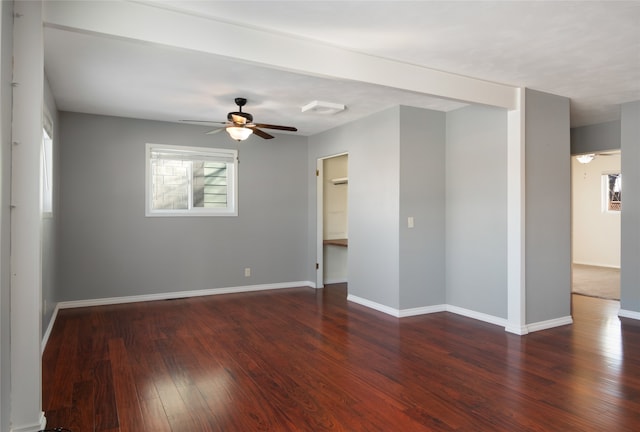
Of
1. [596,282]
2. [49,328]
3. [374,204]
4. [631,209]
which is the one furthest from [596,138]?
[49,328]

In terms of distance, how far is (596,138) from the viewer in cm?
583

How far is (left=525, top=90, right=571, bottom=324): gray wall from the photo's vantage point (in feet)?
14.1

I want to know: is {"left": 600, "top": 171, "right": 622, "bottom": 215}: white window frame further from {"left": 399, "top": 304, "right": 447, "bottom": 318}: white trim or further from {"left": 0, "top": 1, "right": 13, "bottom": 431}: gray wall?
{"left": 0, "top": 1, "right": 13, "bottom": 431}: gray wall

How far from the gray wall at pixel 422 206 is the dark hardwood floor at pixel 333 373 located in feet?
1.19

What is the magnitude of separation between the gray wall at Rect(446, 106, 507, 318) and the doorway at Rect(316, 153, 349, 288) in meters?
2.07

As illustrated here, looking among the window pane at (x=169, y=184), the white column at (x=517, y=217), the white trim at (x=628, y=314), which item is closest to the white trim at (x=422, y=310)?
the white column at (x=517, y=217)

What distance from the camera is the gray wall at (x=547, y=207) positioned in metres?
4.30

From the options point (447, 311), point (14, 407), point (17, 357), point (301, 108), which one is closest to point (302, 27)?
point (301, 108)

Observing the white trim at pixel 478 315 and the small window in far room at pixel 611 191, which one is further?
the small window in far room at pixel 611 191

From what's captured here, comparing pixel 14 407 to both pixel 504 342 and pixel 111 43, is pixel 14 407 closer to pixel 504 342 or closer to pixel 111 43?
pixel 111 43

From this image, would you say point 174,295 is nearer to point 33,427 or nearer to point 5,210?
point 33,427

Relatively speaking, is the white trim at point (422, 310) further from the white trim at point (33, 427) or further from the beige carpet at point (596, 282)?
the white trim at point (33, 427)

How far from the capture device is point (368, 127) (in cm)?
536

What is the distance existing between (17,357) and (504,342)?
371 cm
